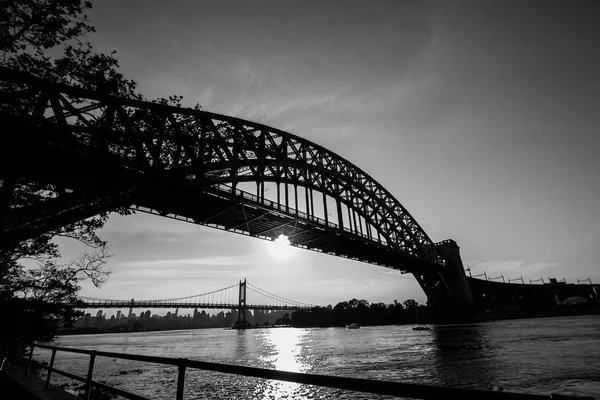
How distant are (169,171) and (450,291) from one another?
64890 mm

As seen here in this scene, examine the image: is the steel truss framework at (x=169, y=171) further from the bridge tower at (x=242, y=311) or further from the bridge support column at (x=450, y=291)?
the bridge tower at (x=242, y=311)

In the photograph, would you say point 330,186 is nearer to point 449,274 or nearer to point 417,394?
point 449,274

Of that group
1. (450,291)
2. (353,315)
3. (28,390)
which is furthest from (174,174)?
(353,315)

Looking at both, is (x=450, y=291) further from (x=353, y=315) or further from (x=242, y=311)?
(x=242, y=311)

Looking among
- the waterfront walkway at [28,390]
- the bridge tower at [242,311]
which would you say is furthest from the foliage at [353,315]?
the waterfront walkway at [28,390]

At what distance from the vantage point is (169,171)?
1894cm

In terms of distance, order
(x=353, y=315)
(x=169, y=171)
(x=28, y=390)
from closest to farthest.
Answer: (x=28, y=390) → (x=169, y=171) → (x=353, y=315)

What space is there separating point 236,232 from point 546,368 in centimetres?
2853

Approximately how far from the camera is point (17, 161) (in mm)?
10180

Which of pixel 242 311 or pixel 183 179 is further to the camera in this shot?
pixel 242 311

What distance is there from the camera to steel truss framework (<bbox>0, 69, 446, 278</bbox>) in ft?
34.6

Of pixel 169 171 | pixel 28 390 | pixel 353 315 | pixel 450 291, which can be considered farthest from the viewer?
pixel 353 315

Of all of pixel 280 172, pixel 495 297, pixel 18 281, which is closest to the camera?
pixel 18 281

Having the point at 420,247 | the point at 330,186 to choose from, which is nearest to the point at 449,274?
the point at 420,247
